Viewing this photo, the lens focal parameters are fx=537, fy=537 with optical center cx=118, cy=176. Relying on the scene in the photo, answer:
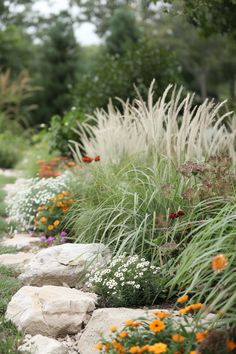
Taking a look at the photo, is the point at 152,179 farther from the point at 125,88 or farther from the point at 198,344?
the point at 125,88

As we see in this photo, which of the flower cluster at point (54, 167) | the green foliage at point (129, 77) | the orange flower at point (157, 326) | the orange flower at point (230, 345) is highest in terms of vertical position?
the green foliage at point (129, 77)

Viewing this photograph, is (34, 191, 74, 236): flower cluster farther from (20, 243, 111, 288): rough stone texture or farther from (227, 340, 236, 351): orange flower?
(227, 340, 236, 351): orange flower

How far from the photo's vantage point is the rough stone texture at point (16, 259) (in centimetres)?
414

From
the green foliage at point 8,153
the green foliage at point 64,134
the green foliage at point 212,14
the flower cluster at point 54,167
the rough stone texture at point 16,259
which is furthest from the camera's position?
the green foliage at point 8,153

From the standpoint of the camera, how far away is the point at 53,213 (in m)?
5.06

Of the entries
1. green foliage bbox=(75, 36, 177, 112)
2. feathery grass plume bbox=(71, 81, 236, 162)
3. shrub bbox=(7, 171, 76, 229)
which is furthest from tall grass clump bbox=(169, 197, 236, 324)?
green foliage bbox=(75, 36, 177, 112)

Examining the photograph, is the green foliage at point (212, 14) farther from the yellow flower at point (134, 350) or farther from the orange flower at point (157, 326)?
the yellow flower at point (134, 350)

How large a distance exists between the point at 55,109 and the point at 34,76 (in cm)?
157

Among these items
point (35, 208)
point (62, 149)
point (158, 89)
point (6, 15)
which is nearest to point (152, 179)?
point (35, 208)

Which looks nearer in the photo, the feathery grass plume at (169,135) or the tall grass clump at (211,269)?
the tall grass clump at (211,269)

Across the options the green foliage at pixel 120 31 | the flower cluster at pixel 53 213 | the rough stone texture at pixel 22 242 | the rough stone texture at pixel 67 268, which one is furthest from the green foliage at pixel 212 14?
the green foliage at pixel 120 31

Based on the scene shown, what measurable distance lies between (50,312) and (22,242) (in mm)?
1848

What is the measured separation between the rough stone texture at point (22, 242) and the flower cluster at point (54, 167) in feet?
4.62

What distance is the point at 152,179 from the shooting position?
4246mm
